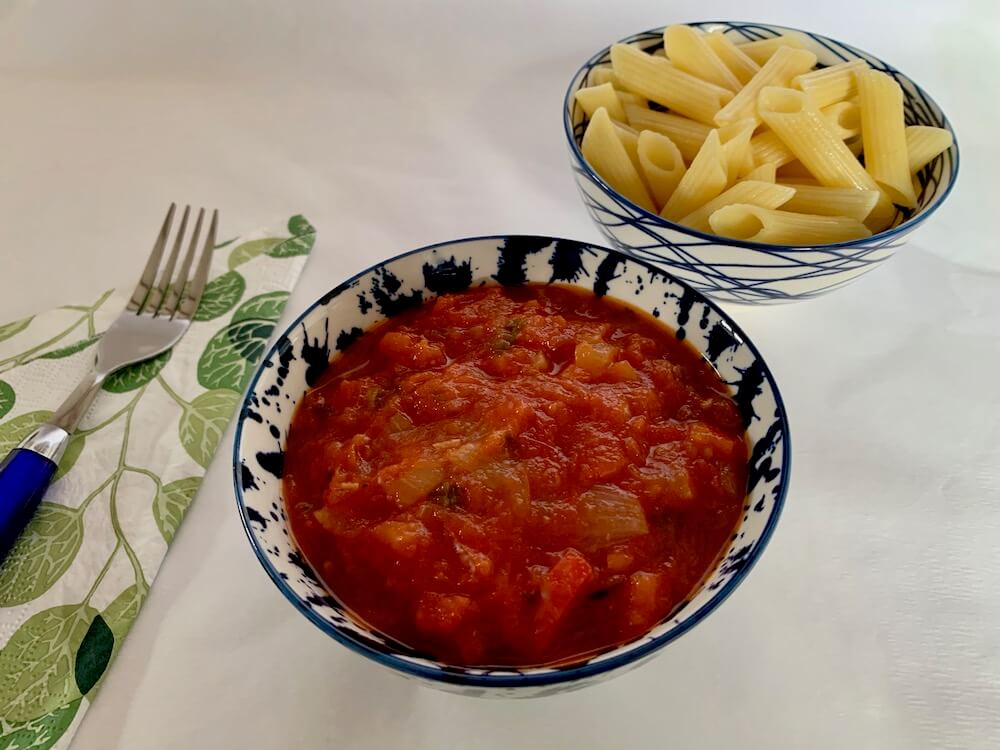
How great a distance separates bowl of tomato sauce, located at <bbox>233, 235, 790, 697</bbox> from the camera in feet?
3.86

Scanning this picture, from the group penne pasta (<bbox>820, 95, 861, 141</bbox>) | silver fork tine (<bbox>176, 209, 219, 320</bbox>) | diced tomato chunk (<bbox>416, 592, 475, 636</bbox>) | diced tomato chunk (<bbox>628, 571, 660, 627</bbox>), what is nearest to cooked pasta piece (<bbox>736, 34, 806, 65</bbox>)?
penne pasta (<bbox>820, 95, 861, 141</bbox>)

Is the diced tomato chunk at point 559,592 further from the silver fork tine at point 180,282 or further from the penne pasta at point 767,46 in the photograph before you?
the penne pasta at point 767,46

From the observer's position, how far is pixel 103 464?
1.67 meters

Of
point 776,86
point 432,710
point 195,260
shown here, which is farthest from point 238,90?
point 432,710

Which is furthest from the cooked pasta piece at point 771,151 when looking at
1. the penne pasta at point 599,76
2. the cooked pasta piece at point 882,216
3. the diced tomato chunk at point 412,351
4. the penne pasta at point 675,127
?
the diced tomato chunk at point 412,351

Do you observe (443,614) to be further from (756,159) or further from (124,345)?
(756,159)

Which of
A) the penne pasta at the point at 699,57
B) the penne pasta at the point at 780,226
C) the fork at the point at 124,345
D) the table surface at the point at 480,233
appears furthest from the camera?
the penne pasta at the point at 699,57

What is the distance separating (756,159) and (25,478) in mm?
1739

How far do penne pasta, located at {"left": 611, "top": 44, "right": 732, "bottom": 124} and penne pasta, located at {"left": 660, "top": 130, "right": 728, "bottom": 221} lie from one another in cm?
21

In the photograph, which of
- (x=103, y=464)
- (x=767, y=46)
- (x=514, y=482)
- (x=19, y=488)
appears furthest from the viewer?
(x=767, y=46)

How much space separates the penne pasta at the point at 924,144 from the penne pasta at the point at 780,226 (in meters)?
0.29

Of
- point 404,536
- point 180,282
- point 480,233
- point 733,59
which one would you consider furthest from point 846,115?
point 180,282

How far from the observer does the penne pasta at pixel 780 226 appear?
1.75m

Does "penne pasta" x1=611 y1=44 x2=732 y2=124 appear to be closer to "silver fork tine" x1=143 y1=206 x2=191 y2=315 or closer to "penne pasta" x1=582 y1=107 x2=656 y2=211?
"penne pasta" x1=582 y1=107 x2=656 y2=211
